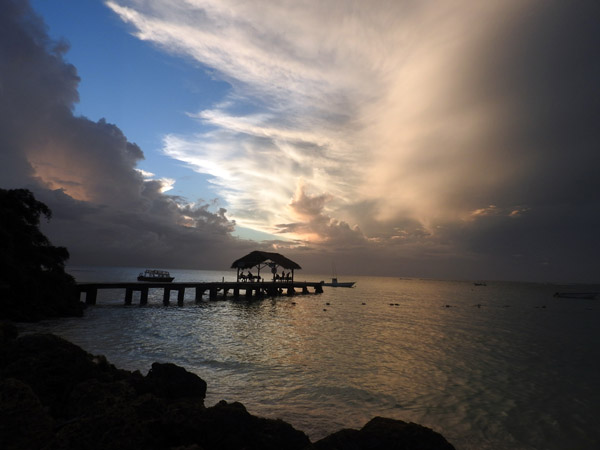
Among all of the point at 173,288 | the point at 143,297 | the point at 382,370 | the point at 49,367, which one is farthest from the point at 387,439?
the point at 173,288

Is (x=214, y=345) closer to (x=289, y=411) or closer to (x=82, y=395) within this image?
(x=289, y=411)

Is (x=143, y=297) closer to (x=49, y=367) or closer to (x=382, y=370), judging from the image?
(x=382, y=370)

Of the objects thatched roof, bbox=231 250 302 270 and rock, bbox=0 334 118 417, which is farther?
thatched roof, bbox=231 250 302 270

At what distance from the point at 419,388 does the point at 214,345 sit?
10858 millimetres

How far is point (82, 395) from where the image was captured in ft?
20.4

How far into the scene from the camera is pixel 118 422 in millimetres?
4973

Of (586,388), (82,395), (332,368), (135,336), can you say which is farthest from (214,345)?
(586,388)

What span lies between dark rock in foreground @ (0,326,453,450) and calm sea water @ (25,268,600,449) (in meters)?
3.19

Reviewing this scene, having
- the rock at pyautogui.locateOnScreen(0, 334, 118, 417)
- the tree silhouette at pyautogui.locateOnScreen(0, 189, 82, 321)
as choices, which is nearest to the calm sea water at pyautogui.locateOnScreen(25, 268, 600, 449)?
the tree silhouette at pyautogui.locateOnScreen(0, 189, 82, 321)

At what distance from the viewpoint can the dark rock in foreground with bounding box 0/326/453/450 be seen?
4730mm

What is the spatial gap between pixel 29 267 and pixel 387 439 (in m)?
29.3

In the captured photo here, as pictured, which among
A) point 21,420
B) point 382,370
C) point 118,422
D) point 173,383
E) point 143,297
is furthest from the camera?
point 143,297

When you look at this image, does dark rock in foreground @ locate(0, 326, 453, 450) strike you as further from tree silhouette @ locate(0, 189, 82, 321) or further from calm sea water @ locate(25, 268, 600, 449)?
tree silhouette @ locate(0, 189, 82, 321)

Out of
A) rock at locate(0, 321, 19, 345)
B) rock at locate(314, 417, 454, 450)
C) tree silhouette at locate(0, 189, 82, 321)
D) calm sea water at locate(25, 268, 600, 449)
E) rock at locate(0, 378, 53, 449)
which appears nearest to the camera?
rock at locate(0, 378, 53, 449)
